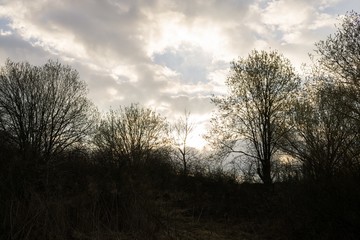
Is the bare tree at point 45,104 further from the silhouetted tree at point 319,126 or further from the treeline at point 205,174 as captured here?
the silhouetted tree at point 319,126

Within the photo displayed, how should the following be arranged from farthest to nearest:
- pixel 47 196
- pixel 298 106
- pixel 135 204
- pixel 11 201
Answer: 1. pixel 298 106
2. pixel 135 204
3. pixel 47 196
4. pixel 11 201

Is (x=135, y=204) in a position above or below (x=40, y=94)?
below

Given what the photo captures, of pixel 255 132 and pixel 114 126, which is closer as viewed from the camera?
pixel 255 132

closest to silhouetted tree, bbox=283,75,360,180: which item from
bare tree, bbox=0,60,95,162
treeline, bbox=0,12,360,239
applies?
treeline, bbox=0,12,360,239

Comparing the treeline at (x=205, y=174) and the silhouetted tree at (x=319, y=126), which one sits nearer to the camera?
the treeline at (x=205, y=174)

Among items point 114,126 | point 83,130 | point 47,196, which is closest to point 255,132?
point 83,130

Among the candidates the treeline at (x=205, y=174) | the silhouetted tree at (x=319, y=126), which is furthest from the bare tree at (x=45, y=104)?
the silhouetted tree at (x=319, y=126)

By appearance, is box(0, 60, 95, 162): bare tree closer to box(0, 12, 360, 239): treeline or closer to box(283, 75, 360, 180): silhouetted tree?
box(0, 12, 360, 239): treeline

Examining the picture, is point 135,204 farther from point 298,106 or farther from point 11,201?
point 298,106

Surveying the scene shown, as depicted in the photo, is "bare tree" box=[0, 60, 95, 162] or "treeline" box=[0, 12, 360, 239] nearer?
"treeline" box=[0, 12, 360, 239]

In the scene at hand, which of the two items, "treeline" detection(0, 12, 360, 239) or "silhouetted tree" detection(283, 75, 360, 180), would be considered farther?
"silhouetted tree" detection(283, 75, 360, 180)

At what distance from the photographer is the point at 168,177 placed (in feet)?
74.1

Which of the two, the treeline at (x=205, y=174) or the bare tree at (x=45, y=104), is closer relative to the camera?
the treeline at (x=205, y=174)

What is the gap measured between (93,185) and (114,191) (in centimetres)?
59
